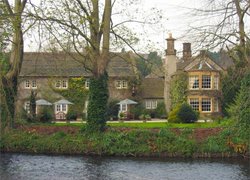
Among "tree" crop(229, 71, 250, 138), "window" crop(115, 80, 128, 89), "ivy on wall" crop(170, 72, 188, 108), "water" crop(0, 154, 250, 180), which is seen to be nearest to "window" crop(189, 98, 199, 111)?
"ivy on wall" crop(170, 72, 188, 108)

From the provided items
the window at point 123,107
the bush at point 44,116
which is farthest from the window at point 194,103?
the bush at point 44,116

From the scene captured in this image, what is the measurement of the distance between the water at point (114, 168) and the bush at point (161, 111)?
25.8 metres

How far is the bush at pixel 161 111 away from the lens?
161 feet

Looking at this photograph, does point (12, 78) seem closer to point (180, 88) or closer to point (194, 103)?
point (180, 88)

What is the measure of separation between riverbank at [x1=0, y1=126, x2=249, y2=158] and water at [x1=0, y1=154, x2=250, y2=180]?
1.20 metres

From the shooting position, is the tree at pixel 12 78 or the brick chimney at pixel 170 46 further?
the brick chimney at pixel 170 46

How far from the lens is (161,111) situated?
1951 inches

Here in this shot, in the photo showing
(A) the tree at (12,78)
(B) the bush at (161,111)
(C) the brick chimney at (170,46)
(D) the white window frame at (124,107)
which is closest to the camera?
(A) the tree at (12,78)

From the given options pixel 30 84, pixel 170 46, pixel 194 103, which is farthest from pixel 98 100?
pixel 170 46

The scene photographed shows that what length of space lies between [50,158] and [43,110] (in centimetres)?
Answer: 1511

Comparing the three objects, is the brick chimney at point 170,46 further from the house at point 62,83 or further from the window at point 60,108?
the window at point 60,108

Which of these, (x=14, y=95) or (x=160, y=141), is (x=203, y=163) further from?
(x=14, y=95)

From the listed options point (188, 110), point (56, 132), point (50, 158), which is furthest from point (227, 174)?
point (188, 110)

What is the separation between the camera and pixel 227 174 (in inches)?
749
